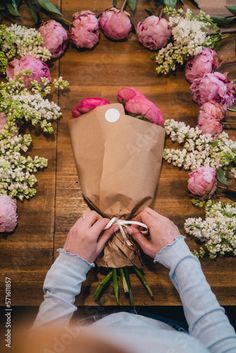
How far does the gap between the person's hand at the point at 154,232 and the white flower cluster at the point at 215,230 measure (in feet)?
0.24

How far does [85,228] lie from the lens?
148cm

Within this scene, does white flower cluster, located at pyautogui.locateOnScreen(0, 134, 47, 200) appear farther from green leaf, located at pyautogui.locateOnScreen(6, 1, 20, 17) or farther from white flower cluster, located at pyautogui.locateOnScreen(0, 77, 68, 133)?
green leaf, located at pyautogui.locateOnScreen(6, 1, 20, 17)

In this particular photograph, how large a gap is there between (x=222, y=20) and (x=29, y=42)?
2.29ft

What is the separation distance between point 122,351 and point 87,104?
876 millimetres

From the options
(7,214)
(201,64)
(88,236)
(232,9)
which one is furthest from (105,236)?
(232,9)

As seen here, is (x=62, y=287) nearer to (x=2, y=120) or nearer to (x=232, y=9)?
(x=2, y=120)

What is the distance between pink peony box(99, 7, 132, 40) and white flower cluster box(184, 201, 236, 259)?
2.21ft

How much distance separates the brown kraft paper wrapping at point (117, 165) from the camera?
1503mm

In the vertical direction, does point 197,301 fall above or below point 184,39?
below

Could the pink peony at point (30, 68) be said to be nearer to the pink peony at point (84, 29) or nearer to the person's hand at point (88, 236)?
the pink peony at point (84, 29)

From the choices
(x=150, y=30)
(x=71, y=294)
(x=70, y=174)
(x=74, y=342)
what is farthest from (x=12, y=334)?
(x=150, y=30)

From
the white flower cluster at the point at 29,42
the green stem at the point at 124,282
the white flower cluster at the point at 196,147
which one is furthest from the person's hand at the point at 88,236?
the white flower cluster at the point at 29,42

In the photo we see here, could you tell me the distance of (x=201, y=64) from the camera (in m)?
1.64

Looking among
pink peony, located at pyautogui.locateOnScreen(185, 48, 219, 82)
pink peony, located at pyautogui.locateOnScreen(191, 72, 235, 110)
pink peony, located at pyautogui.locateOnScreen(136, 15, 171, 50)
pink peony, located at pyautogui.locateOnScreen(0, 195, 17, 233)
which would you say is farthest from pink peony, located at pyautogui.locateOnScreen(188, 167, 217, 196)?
pink peony, located at pyautogui.locateOnScreen(0, 195, 17, 233)
